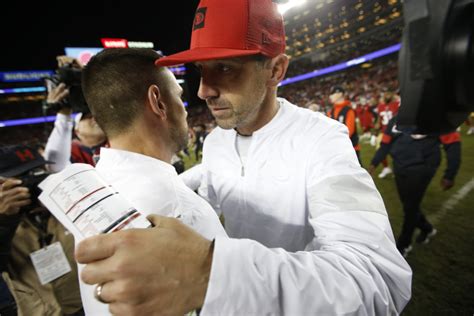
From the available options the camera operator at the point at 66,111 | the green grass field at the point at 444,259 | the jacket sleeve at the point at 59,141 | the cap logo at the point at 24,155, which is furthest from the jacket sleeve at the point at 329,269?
the jacket sleeve at the point at 59,141

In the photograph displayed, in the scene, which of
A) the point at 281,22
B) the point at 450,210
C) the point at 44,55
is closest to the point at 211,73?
the point at 281,22

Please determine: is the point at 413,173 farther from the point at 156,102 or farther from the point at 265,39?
the point at 156,102

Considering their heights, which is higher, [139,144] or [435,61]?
[435,61]

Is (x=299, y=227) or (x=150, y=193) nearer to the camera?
(x=150, y=193)

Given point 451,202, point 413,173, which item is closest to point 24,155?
point 413,173

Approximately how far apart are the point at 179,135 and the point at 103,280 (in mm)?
1000

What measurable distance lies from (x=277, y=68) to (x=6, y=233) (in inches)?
77.5

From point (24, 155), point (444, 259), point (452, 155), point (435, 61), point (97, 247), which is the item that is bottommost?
point (444, 259)

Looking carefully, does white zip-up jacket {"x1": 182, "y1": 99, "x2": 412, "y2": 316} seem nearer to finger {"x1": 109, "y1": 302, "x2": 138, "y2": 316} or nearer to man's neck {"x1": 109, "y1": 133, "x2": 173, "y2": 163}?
finger {"x1": 109, "y1": 302, "x2": 138, "y2": 316}

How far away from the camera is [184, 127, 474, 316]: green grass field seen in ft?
7.84

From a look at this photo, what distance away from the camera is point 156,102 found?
4.29 feet

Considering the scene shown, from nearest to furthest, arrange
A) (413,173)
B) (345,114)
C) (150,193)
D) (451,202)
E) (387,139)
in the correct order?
(150,193)
(413,173)
(387,139)
(451,202)
(345,114)

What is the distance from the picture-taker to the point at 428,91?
52cm

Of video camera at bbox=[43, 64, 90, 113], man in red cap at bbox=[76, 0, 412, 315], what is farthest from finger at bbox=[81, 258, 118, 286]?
video camera at bbox=[43, 64, 90, 113]
